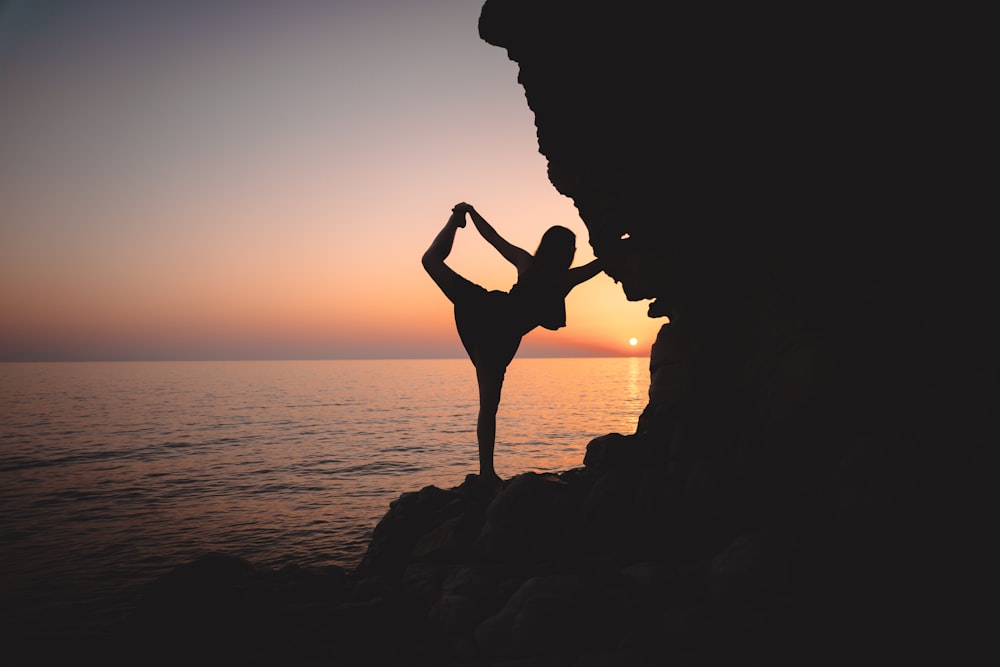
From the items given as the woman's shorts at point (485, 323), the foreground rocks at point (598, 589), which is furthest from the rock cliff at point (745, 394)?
the woman's shorts at point (485, 323)

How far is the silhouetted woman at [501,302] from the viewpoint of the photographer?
8.34 meters

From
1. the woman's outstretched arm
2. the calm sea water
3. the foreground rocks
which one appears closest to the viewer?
the foreground rocks

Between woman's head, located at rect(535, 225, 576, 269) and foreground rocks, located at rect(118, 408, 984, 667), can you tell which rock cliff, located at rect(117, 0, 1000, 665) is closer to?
foreground rocks, located at rect(118, 408, 984, 667)

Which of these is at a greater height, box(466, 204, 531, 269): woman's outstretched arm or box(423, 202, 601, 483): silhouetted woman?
box(466, 204, 531, 269): woman's outstretched arm

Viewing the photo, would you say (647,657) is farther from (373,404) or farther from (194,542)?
(373,404)

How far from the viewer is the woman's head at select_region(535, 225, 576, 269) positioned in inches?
329

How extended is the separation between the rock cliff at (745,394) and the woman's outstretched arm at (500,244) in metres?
1.27

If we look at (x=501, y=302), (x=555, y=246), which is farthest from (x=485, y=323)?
(x=555, y=246)

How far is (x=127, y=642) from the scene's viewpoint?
6.78m

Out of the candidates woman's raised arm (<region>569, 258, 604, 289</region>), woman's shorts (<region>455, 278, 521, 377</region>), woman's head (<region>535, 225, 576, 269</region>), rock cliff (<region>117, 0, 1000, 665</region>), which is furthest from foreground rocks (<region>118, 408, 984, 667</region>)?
woman's head (<region>535, 225, 576, 269</region>)

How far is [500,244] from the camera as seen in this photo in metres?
8.42

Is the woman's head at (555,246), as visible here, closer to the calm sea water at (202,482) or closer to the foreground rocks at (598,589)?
the foreground rocks at (598,589)

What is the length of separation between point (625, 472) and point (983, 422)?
379 centimetres

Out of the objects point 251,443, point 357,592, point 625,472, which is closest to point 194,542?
point 357,592
